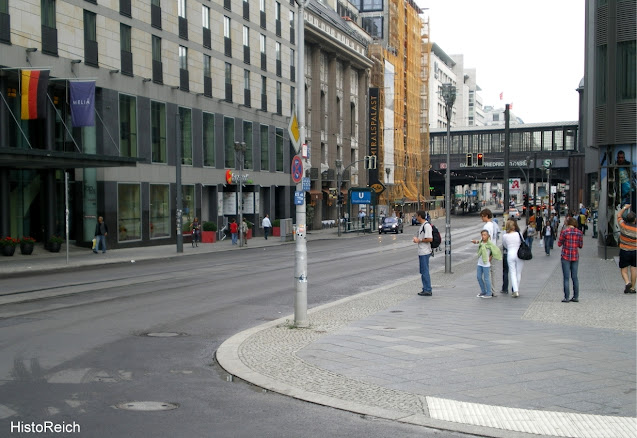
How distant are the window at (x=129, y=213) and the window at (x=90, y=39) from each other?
268 inches

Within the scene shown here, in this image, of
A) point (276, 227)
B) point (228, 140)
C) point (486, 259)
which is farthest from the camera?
point (276, 227)

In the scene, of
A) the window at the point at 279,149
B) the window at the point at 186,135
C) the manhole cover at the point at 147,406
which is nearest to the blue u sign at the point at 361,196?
the window at the point at 279,149

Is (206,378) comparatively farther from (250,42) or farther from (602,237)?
(250,42)

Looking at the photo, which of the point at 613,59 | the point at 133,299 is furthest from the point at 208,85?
the point at 133,299

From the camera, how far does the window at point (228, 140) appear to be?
48500 mm

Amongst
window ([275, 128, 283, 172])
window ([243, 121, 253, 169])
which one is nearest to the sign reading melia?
window ([243, 121, 253, 169])

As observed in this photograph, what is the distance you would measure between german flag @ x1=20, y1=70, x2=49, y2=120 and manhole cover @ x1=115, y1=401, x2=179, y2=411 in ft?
80.8

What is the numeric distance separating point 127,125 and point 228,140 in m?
12.3

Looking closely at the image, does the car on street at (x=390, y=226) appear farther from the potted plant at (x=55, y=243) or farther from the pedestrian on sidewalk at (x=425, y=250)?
the pedestrian on sidewalk at (x=425, y=250)

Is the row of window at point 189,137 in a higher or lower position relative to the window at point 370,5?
lower

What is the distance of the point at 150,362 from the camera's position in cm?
895

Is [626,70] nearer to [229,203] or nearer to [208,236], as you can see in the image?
[208,236]

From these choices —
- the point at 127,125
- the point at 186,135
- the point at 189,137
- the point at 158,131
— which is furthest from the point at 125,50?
the point at 189,137

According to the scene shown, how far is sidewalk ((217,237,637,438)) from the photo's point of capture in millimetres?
6562
